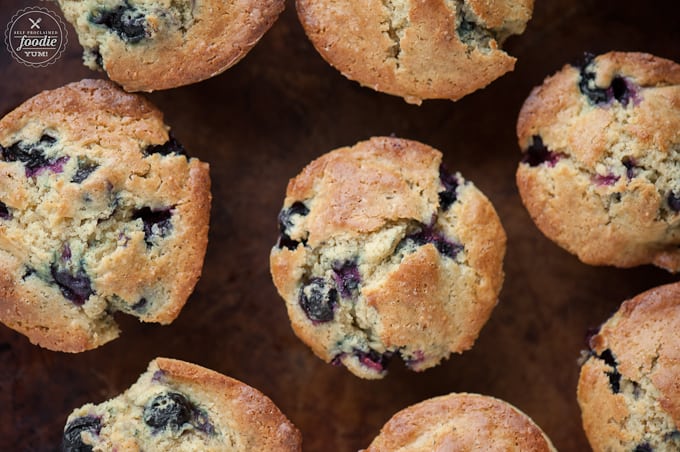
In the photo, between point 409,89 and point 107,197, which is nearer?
point 107,197

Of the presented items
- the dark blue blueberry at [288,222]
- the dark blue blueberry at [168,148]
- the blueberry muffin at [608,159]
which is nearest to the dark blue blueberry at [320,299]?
the dark blue blueberry at [288,222]

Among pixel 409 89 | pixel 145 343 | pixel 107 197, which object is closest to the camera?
pixel 107 197

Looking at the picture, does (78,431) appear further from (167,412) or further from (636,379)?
(636,379)

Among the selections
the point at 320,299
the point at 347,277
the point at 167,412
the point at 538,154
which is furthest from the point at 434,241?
the point at 167,412

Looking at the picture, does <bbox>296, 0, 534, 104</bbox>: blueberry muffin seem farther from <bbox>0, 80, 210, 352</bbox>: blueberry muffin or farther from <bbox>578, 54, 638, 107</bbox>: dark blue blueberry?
<bbox>0, 80, 210, 352</bbox>: blueberry muffin

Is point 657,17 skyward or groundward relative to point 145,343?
skyward

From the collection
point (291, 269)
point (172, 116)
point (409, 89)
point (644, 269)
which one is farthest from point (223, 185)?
point (644, 269)

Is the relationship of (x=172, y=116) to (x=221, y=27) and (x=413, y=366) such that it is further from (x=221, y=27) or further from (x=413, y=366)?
(x=413, y=366)
